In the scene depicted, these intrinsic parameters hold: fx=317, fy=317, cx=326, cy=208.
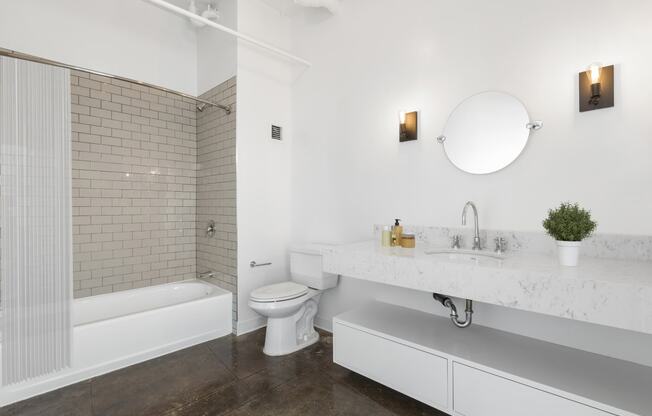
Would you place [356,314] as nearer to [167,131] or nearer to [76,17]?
[167,131]

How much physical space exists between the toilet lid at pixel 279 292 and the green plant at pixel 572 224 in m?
1.80

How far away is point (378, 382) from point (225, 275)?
173 cm

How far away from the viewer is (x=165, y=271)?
3316 millimetres

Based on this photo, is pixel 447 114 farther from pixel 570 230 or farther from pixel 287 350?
pixel 287 350

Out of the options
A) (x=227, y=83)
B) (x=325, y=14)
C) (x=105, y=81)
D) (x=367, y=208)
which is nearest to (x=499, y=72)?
(x=367, y=208)

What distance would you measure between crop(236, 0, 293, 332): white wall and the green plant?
7.73 ft

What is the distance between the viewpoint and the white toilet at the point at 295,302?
8.14 ft

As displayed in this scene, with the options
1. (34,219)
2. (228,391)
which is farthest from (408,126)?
(34,219)

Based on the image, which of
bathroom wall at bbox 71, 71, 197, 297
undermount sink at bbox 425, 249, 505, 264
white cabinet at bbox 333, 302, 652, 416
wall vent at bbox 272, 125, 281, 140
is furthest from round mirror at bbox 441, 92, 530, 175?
bathroom wall at bbox 71, 71, 197, 297

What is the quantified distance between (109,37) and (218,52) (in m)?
0.98

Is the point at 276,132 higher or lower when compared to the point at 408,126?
higher

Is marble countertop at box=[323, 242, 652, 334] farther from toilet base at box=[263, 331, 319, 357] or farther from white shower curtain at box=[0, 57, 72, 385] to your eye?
white shower curtain at box=[0, 57, 72, 385]

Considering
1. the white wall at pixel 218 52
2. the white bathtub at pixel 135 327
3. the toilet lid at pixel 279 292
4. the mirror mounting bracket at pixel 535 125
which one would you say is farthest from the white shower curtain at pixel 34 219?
the mirror mounting bracket at pixel 535 125

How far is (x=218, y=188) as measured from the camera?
10.4 ft
